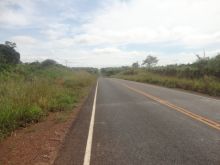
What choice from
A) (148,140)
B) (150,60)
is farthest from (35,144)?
(150,60)

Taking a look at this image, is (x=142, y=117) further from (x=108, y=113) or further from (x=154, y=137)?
(x=154, y=137)

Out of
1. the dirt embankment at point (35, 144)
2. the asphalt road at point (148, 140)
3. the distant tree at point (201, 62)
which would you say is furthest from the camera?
the distant tree at point (201, 62)

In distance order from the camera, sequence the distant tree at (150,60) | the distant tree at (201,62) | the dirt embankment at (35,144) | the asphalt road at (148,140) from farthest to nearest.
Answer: the distant tree at (150,60)
the distant tree at (201,62)
the dirt embankment at (35,144)
the asphalt road at (148,140)

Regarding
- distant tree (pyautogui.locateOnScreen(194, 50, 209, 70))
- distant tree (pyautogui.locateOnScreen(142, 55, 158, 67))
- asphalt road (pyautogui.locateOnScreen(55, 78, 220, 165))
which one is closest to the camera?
asphalt road (pyautogui.locateOnScreen(55, 78, 220, 165))

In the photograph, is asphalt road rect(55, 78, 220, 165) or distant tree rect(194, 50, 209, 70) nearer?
asphalt road rect(55, 78, 220, 165)

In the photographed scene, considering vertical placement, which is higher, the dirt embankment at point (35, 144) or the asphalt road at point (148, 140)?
the asphalt road at point (148, 140)

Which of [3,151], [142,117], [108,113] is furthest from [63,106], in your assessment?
[3,151]

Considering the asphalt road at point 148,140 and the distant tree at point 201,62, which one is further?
the distant tree at point 201,62

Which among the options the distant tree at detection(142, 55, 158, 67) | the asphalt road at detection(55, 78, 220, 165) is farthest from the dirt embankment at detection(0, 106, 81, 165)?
the distant tree at detection(142, 55, 158, 67)

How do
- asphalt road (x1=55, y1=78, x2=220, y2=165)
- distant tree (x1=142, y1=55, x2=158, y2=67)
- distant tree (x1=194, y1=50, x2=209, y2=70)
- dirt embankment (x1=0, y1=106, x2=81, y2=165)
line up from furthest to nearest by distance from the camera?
distant tree (x1=142, y1=55, x2=158, y2=67) → distant tree (x1=194, y1=50, x2=209, y2=70) → dirt embankment (x1=0, y1=106, x2=81, y2=165) → asphalt road (x1=55, y1=78, x2=220, y2=165)

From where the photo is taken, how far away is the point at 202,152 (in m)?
6.09

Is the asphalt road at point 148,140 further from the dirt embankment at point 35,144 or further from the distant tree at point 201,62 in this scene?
the distant tree at point 201,62

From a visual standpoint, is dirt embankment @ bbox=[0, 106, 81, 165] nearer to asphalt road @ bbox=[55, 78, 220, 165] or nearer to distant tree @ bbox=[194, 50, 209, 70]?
asphalt road @ bbox=[55, 78, 220, 165]

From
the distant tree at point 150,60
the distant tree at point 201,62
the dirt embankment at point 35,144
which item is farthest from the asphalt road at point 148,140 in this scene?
the distant tree at point 150,60
